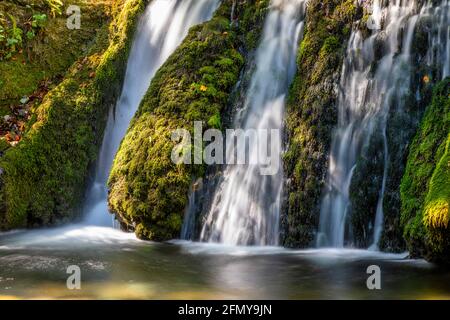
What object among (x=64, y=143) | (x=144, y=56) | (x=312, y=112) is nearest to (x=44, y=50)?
(x=144, y=56)

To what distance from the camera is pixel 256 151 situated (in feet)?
28.5

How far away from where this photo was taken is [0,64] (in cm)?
1172

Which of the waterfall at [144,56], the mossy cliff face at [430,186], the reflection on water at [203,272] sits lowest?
the reflection on water at [203,272]

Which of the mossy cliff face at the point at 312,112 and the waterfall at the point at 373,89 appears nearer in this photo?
the waterfall at the point at 373,89

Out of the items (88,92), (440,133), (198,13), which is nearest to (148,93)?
(88,92)

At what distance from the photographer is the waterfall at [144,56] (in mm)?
10758

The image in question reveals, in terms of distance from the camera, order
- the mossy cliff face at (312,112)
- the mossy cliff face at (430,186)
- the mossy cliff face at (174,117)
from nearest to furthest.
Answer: the mossy cliff face at (430,186) < the mossy cliff face at (312,112) < the mossy cliff face at (174,117)

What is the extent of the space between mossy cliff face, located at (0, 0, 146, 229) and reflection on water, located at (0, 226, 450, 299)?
4.78ft

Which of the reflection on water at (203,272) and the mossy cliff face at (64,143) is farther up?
the mossy cliff face at (64,143)

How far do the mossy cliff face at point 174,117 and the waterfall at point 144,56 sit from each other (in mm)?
880

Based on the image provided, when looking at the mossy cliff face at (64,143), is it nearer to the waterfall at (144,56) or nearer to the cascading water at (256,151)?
the waterfall at (144,56)

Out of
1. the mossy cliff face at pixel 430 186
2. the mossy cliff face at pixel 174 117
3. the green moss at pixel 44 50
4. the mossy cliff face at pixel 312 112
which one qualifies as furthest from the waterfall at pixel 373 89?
the green moss at pixel 44 50

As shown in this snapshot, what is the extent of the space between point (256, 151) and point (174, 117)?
5.16ft
